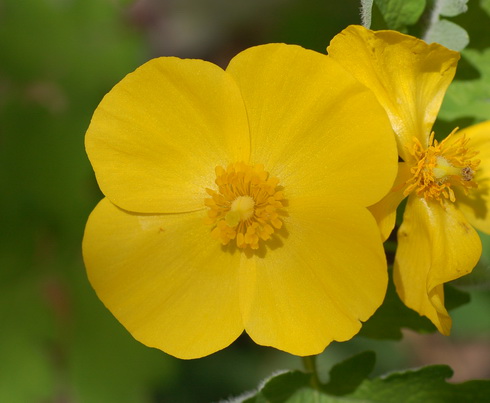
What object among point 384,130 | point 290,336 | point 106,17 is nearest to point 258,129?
point 384,130

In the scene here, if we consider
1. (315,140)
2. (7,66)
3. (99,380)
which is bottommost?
(99,380)

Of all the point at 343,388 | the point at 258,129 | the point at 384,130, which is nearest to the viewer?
the point at 384,130

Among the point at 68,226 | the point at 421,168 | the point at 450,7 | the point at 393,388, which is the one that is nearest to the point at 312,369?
the point at 393,388

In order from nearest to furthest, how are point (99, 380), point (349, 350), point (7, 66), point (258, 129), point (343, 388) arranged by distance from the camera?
1. point (258, 129)
2. point (343, 388)
3. point (99, 380)
4. point (7, 66)
5. point (349, 350)

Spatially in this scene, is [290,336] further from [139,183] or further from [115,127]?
[115,127]

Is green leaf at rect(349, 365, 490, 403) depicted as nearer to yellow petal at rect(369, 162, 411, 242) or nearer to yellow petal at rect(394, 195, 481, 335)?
yellow petal at rect(394, 195, 481, 335)

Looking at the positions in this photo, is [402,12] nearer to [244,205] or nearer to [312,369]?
[244,205]
